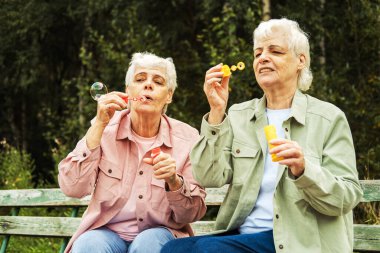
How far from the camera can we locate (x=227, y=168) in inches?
135

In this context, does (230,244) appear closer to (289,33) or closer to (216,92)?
(216,92)

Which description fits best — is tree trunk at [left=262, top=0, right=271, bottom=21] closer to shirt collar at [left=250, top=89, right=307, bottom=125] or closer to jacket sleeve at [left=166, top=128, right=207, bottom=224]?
jacket sleeve at [left=166, top=128, right=207, bottom=224]

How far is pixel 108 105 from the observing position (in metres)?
3.56

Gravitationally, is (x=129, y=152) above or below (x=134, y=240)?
above

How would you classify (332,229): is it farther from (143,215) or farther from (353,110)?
(353,110)

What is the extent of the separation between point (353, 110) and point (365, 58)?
1039 mm

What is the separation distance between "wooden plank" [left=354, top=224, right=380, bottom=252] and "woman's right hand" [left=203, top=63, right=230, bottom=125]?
3.75 ft

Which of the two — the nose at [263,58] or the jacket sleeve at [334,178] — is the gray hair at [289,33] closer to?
the nose at [263,58]

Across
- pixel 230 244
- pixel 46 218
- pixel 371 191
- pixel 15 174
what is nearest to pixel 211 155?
pixel 230 244

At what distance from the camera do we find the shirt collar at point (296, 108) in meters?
3.33

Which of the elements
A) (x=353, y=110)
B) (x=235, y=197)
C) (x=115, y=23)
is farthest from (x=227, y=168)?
(x=115, y=23)

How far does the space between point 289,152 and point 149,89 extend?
3.94ft

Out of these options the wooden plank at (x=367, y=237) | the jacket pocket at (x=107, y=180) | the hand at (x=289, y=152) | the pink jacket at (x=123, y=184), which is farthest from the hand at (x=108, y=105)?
the wooden plank at (x=367, y=237)

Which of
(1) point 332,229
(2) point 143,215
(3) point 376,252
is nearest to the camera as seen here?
(1) point 332,229
